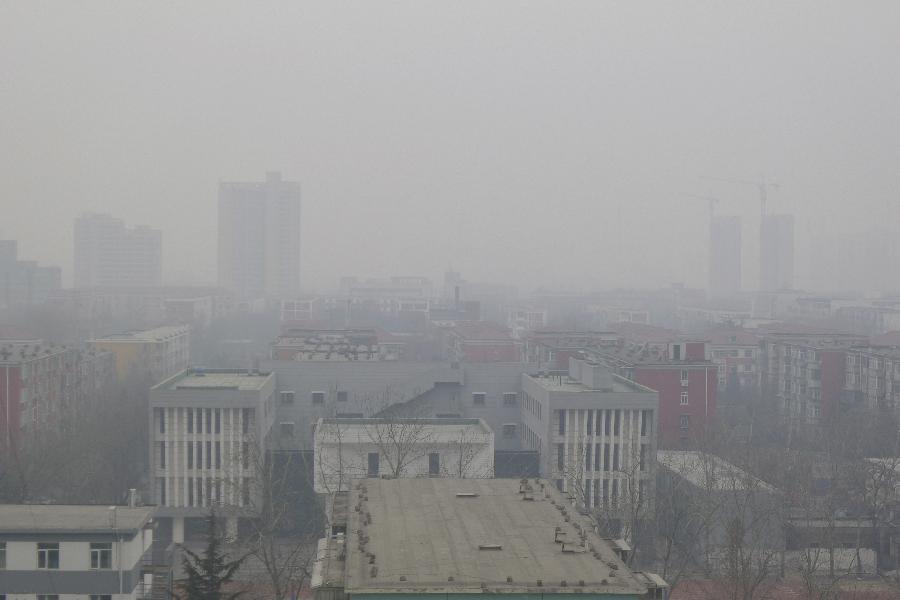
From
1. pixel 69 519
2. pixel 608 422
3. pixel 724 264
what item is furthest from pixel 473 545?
pixel 724 264

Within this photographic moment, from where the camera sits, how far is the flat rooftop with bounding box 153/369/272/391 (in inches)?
303

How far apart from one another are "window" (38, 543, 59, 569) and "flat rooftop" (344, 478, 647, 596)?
5.84 feet

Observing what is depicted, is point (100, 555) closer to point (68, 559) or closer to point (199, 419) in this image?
point (68, 559)

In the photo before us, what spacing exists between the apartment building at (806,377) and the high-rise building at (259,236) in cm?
2815

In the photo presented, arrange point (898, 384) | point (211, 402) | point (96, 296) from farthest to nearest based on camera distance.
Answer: point (96, 296)
point (898, 384)
point (211, 402)

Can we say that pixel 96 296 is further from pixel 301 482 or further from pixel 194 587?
pixel 194 587

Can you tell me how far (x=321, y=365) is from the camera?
885 centimetres

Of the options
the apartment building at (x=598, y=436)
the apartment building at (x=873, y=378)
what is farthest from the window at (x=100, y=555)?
the apartment building at (x=873, y=378)

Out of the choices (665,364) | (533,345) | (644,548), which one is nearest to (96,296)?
(533,345)

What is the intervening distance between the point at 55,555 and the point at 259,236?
3681 centimetres

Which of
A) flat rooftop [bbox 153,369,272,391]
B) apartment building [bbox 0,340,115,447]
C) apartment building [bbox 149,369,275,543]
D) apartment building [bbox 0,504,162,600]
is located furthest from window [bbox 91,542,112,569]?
apartment building [bbox 0,340,115,447]

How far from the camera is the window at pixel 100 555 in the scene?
4.18m

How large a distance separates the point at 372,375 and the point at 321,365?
446 millimetres

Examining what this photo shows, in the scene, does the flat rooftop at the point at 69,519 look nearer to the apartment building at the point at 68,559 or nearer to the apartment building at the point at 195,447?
the apartment building at the point at 68,559
